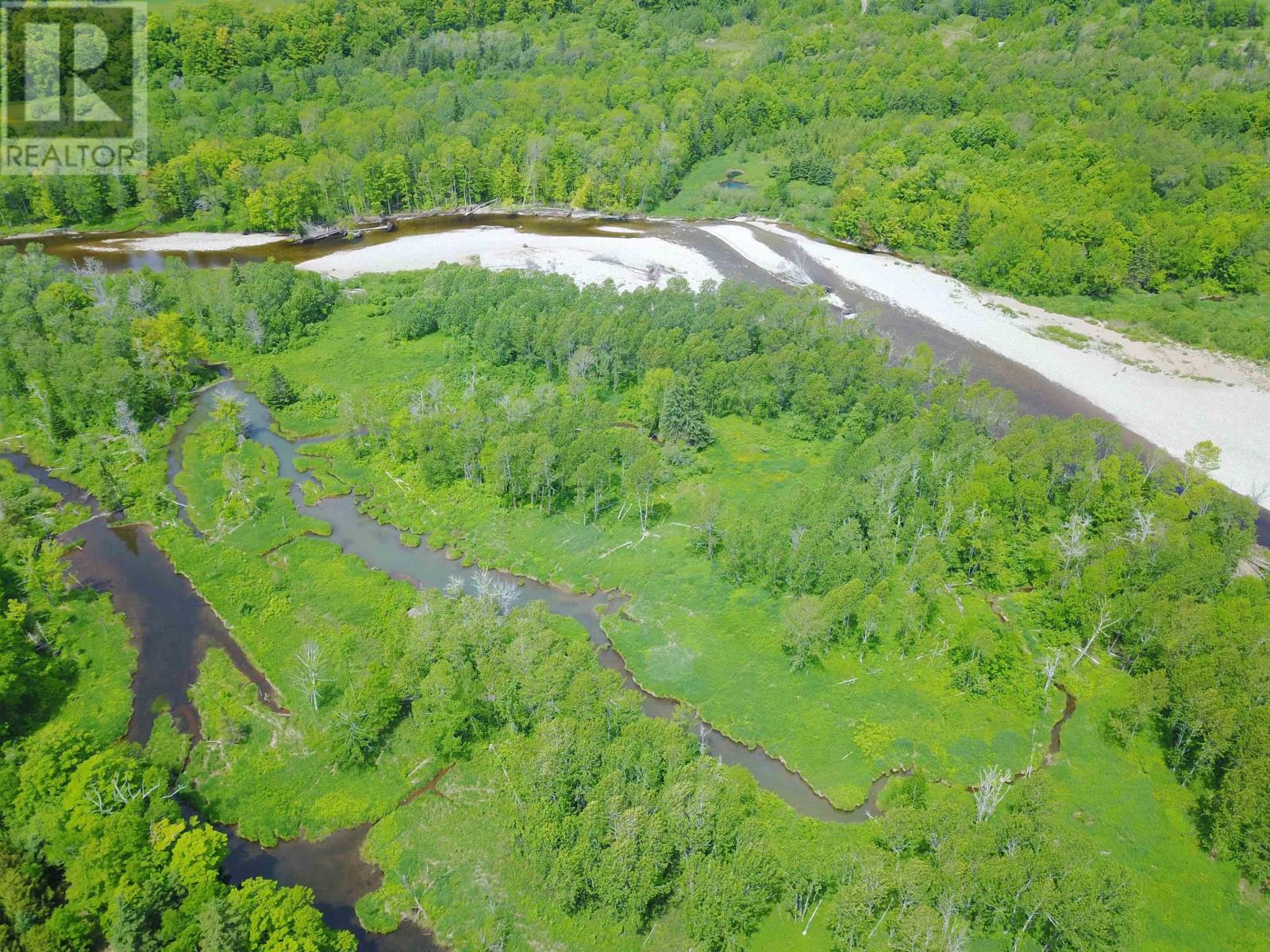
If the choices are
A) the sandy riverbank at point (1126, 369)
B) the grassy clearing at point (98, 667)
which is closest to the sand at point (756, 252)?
the sandy riverbank at point (1126, 369)

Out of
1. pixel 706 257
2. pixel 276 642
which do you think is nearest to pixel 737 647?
pixel 276 642

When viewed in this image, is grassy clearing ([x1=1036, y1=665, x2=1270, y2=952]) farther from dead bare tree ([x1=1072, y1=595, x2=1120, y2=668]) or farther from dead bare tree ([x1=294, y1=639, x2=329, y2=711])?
dead bare tree ([x1=294, y1=639, x2=329, y2=711])

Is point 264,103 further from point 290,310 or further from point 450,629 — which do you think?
point 450,629

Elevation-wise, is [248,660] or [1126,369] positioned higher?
[1126,369]

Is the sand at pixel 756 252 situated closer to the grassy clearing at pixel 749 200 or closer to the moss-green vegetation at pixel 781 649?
the grassy clearing at pixel 749 200

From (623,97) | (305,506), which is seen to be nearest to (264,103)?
(623,97)

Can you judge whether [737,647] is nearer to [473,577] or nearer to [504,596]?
[504,596]
